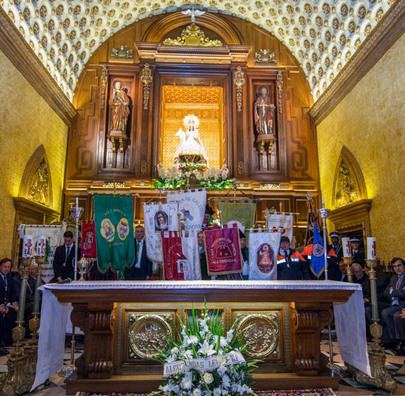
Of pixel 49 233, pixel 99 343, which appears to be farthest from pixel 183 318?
pixel 49 233

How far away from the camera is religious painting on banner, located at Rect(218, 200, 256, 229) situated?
6.45 meters

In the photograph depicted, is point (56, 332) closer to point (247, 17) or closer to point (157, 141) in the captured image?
point (157, 141)

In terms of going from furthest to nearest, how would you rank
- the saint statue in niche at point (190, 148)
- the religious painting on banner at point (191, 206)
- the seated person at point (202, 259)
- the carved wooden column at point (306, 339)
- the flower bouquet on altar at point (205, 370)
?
the saint statue in niche at point (190, 148)
the religious painting on banner at point (191, 206)
the seated person at point (202, 259)
the carved wooden column at point (306, 339)
the flower bouquet on altar at point (205, 370)

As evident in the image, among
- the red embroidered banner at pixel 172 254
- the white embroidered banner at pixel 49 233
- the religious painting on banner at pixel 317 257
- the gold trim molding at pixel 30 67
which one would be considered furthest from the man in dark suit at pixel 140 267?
the gold trim molding at pixel 30 67

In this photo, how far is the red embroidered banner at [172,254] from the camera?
4.85m

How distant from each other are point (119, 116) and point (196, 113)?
10.7 feet

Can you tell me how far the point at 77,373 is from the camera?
12.8 ft

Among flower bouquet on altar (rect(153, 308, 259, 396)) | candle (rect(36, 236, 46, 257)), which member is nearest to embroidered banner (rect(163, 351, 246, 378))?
flower bouquet on altar (rect(153, 308, 259, 396))

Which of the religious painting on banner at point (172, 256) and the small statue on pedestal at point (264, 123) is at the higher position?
the small statue on pedestal at point (264, 123)

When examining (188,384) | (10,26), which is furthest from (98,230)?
(10,26)

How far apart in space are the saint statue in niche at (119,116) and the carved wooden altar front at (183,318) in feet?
25.1

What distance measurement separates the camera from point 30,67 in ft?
27.0

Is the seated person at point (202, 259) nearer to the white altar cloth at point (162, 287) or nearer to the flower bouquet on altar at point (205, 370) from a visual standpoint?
the white altar cloth at point (162, 287)

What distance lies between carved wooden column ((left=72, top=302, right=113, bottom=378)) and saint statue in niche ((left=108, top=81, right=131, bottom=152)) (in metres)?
7.78
